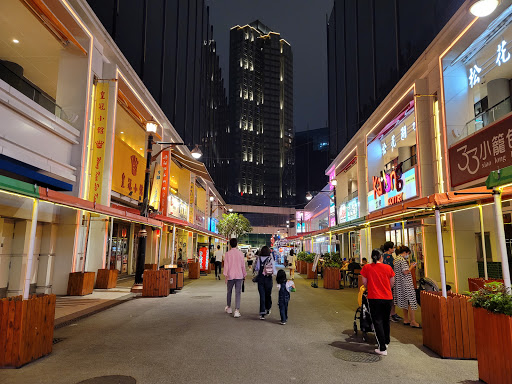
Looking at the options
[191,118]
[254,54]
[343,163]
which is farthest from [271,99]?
[343,163]

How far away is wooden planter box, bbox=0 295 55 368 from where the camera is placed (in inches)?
210

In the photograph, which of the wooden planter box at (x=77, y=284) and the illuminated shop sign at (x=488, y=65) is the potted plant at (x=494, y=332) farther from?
the wooden planter box at (x=77, y=284)

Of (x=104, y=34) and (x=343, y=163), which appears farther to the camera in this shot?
(x=343, y=163)

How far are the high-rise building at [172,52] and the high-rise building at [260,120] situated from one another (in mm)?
64198

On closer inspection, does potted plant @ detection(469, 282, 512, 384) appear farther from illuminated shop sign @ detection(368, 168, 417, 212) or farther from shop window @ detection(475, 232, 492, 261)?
illuminated shop sign @ detection(368, 168, 417, 212)

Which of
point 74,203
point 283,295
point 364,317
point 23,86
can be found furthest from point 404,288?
point 23,86

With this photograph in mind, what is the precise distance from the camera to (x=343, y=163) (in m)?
32.8

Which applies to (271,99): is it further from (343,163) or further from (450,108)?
(450,108)

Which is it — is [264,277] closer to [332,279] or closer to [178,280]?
[178,280]

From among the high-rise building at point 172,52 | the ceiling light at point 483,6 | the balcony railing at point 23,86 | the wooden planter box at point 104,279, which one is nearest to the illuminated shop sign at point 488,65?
the ceiling light at point 483,6

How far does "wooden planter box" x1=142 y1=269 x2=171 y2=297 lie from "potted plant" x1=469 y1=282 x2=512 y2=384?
35.9 ft

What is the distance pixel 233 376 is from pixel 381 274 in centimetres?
319

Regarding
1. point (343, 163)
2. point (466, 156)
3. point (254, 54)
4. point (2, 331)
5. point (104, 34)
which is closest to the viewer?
point (2, 331)

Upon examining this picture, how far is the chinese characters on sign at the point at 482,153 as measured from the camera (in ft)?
33.0
